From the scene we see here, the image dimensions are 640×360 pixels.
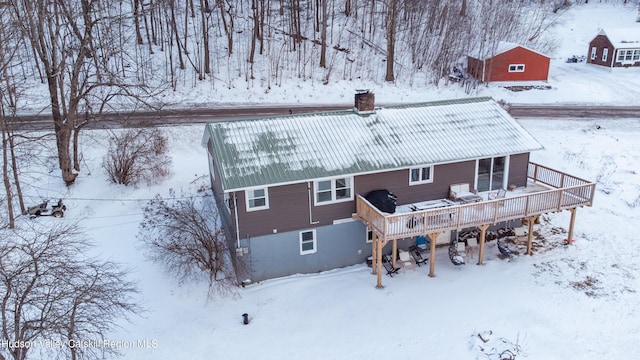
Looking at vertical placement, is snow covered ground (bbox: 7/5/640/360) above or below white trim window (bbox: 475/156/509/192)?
below

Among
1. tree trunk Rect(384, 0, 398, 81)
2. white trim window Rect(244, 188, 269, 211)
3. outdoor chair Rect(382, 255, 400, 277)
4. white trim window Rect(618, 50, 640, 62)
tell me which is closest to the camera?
white trim window Rect(244, 188, 269, 211)

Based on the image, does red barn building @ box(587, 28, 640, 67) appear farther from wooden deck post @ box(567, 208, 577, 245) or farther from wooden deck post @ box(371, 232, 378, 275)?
wooden deck post @ box(371, 232, 378, 275)

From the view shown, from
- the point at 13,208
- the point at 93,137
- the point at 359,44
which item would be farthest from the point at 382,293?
the point at 359,44

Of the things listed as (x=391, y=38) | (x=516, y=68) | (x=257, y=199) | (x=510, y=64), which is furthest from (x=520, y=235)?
(x=516, y=68)

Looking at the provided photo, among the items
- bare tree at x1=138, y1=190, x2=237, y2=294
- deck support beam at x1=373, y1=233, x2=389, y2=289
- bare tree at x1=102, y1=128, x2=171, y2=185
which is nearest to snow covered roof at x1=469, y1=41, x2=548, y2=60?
bare tree at x1=102, y1=128, x2=171, y2=185

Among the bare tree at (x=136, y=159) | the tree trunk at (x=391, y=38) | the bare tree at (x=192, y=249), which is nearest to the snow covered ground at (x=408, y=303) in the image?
the bare tree at (x=192, y=249)

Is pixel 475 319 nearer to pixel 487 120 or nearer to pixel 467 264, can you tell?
pixel 467 264

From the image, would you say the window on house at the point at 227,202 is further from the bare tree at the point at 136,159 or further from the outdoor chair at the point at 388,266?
the bare tree at the point at 136,159
